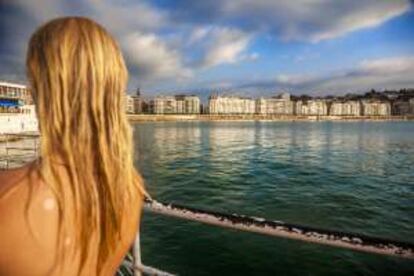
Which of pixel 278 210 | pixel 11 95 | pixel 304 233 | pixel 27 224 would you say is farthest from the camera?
→ pixel 11 95

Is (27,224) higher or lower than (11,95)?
lower

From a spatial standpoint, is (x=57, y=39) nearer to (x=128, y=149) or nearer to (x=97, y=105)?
(x=97, y=105)

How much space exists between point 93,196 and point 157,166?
32801 mm

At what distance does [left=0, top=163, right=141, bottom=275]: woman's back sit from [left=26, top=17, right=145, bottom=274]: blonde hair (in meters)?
0.03

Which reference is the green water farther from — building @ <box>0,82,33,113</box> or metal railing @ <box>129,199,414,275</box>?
building @ <box>0,82,33,113</box>

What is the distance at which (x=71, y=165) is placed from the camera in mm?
1363

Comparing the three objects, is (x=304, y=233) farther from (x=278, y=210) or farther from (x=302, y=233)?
(x=278, y=210)

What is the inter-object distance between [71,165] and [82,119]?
6.7 inches

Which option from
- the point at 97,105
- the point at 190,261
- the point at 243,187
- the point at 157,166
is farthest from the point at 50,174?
the point at 157,166

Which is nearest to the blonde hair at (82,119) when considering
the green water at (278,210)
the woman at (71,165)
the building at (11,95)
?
the woman at (71,165)

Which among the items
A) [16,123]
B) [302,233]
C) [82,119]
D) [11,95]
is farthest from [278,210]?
[11,95]

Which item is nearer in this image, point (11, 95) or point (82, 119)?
point (82, 119)

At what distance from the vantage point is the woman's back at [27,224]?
1.23 meters

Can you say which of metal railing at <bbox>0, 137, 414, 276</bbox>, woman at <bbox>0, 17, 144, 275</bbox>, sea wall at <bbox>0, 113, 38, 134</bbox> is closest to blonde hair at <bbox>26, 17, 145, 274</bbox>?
woman at <bbox>0, 17, 144, 275</bbox>
